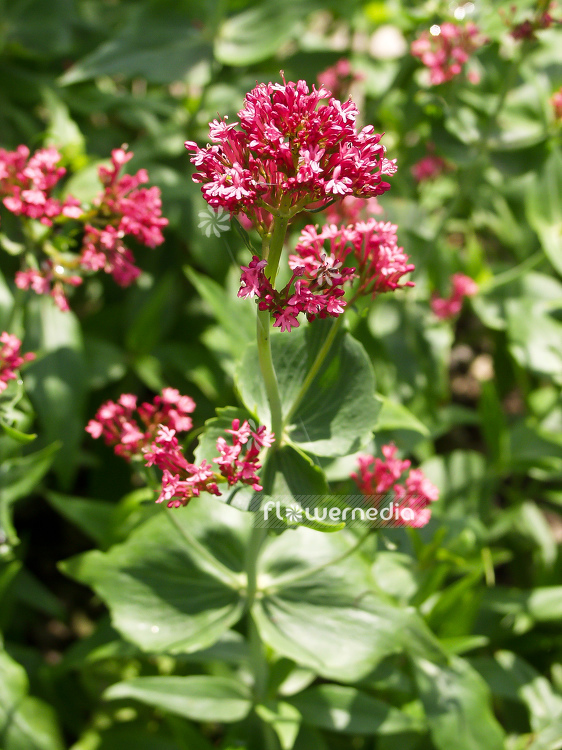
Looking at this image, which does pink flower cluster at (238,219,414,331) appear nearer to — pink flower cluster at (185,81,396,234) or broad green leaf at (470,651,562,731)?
pink flower cluster at (185,81,396,234)

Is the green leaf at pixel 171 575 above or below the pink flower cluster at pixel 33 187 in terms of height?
below

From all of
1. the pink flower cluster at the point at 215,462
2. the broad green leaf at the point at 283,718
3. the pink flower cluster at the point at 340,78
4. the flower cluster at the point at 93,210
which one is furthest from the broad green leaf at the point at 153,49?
the broad green leaf at the point at 283,718

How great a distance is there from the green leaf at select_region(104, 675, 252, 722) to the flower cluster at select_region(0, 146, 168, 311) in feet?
3.23

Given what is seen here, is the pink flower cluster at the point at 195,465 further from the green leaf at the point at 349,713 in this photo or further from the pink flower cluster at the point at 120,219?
the green leaf at the point at 349,713

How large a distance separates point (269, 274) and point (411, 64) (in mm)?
2036

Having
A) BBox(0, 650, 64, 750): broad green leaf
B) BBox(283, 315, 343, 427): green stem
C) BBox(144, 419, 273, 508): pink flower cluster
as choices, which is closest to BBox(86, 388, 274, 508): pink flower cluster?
BBox(144, 419, 273, 508): pink flower cluster

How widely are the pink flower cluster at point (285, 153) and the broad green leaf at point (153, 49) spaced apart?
59.1 inches

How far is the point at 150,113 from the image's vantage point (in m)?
2.92

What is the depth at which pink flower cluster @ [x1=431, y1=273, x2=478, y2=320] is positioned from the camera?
8.84 ft

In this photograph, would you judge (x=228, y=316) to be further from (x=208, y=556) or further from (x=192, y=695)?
(x=192, y=695)

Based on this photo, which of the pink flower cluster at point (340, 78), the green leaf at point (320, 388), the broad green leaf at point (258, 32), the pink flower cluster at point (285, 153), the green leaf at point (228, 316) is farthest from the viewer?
the pink flower cluster at point (340, 78)

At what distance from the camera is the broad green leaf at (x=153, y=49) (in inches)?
97.7

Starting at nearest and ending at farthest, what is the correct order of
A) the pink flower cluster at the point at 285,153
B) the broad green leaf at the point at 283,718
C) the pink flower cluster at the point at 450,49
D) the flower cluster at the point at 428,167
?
the pink flower cluster at the point at 285,153 → the broad green leaf at the point at 283,718 → the pink flower cluster at the point at 450,49 → the flower cluster at the point at 428,167

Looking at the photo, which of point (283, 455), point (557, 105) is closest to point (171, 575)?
point (283, 455)
